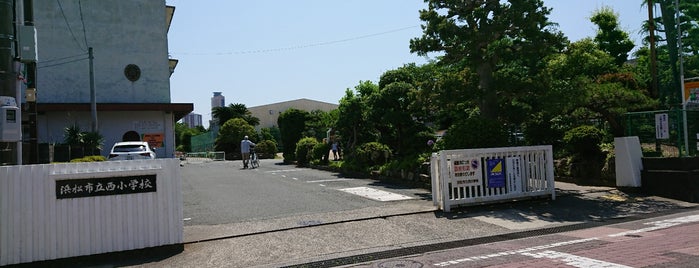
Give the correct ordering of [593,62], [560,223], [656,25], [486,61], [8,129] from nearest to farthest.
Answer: [8,129]
[560,223]
[486,61]
[593,62]
[656,25]

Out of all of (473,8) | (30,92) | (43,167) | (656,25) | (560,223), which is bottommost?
(560,223)

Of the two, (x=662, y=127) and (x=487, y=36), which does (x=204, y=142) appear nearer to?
(x=487, y=36)

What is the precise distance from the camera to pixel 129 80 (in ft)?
93.4

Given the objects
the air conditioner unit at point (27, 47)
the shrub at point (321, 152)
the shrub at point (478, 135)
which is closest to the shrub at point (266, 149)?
the shrub at point (321, 152)

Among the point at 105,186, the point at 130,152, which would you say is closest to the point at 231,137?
the point at 130,152

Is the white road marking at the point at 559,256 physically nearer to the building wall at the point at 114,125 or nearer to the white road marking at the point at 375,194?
the white road marking at the point at 375,194

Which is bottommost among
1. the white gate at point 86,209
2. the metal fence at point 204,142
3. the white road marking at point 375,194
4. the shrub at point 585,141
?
the white road marking at point 375,194

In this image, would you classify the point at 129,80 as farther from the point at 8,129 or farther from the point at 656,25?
the point at 656,25

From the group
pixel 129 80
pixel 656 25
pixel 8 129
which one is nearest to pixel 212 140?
pixel 129 80

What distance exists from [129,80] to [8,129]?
22.6m

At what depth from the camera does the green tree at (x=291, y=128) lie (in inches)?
1110

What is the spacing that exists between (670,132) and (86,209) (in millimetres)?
13105

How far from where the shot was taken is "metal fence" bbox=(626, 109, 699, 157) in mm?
Answer: 12094

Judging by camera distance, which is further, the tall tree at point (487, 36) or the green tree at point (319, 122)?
the green tree at point (319, 122)
